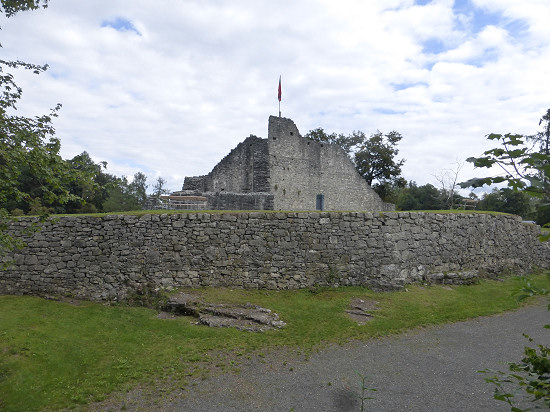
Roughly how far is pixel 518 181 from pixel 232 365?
6.38m

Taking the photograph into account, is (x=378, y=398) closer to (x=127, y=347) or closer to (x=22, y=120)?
(x=127, y=347)

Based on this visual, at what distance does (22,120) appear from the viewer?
528 cm

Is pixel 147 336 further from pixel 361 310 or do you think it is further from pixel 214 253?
pixel 361 310

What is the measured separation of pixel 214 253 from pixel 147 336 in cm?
349

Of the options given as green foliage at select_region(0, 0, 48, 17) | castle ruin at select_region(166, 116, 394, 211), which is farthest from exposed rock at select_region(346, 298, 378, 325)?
green foliage at select_region(0, 0, 48, 17)

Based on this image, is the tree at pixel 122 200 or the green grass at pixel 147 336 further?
the tree at pixel 122 200

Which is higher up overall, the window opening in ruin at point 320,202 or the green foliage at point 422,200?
the green foliage at point 422,200

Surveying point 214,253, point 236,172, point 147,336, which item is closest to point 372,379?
point 147,336

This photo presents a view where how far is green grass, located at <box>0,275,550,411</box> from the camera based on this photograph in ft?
20.1

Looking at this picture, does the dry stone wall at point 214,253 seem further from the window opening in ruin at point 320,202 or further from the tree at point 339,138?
the tree at point 339,138

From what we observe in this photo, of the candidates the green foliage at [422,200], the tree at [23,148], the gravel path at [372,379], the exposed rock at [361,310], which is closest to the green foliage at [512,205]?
the green foliage at [422,200]

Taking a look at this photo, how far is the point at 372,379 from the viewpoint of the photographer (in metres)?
6.28

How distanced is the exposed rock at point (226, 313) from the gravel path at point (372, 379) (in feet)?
4.64

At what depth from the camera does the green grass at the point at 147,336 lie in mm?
6117
